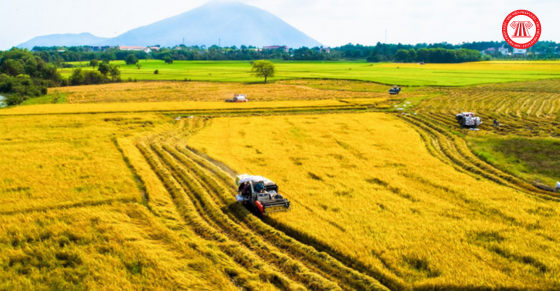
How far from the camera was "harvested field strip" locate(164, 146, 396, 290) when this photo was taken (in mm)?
14688

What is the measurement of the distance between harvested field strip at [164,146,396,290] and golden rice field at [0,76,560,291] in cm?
8

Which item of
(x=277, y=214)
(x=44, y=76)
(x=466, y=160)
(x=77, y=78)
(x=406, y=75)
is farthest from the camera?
(x=406, y=75)

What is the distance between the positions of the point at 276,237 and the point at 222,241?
258 centimetres

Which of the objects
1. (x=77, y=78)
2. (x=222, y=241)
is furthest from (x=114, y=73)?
(x=222, y=241)

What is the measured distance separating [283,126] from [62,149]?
24424mm

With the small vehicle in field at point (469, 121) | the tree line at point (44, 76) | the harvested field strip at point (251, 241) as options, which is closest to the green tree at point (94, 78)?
the tree line at point (44, 76)

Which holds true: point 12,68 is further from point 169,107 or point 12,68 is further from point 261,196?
point 261,196

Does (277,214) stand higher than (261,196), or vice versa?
(261,196)

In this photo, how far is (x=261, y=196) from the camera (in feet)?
69.4

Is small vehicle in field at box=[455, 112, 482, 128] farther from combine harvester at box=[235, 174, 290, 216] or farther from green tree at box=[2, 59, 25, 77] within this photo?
green tree at box=[2, 59, 25, 77]

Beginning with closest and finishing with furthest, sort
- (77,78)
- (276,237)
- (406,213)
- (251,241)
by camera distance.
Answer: (251,241) → (276,237) → (406,213) → (77,78)

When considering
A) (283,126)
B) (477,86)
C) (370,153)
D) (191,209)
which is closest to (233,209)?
(191,209)

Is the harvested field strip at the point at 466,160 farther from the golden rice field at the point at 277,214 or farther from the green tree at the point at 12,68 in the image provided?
the green tree at the point at 12,68

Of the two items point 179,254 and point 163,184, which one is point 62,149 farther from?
point 179,254
